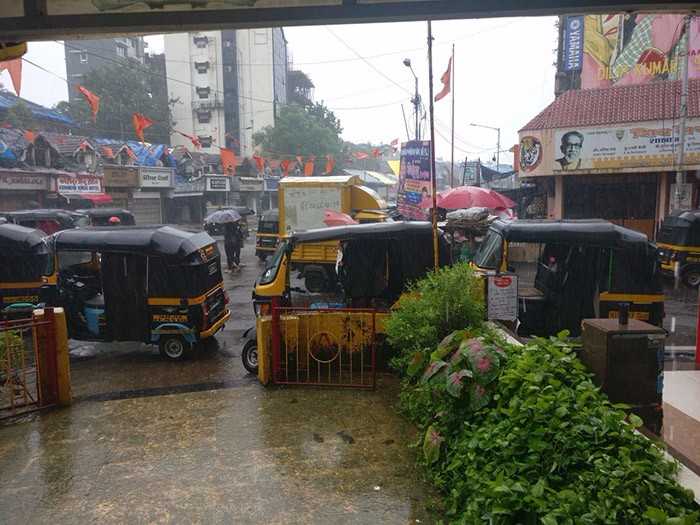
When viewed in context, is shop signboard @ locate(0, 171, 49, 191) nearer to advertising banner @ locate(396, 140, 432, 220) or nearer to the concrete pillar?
advertising banner @ locate(396, 140, 432, 220)

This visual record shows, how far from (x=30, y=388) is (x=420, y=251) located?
626 centimetres

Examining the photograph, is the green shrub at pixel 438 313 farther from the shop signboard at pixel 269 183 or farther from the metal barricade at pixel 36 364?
the shop signboard at pixel 269 183

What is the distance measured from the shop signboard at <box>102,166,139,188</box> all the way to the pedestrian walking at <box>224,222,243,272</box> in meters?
19.1

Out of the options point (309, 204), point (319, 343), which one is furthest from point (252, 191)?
point (319, 343)

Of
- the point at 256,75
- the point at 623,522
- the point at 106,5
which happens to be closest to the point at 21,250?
the point at 106,5

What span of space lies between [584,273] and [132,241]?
24.8 ft

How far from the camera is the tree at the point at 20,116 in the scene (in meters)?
34.0

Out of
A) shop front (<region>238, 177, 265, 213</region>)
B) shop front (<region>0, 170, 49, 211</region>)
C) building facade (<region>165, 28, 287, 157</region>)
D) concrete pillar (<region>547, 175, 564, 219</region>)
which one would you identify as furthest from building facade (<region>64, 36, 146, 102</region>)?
concrete pillar (<region>547, 175, 564, 219</region>)

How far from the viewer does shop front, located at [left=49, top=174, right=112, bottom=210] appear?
2952cm

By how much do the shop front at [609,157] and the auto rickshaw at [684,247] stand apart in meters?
3.95

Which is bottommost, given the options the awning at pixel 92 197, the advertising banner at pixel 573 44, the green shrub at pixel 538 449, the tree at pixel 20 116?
the green shrub at pixel 538 449

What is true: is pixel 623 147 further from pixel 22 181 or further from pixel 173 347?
pixel 22 181

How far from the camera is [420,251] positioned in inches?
328

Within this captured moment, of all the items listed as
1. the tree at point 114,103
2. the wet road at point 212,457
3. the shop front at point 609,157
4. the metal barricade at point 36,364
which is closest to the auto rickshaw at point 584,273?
the wet road at point 212,457
